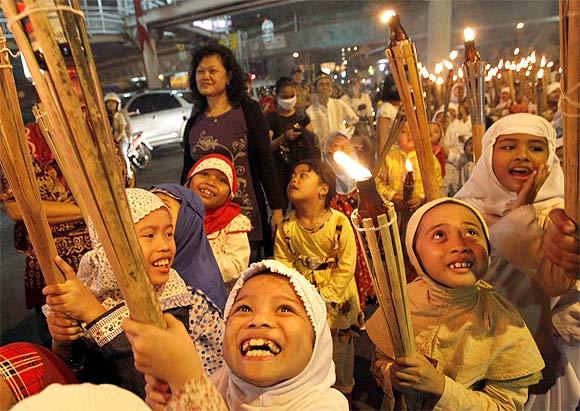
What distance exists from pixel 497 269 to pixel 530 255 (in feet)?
1.07

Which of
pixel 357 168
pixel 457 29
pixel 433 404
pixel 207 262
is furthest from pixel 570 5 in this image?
pixel 457 29

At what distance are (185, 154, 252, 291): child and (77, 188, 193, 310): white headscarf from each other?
0.78 meters

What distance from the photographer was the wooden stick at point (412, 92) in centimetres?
145

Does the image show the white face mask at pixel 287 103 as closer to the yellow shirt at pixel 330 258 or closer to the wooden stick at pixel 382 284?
the yellow shirt at pixel 330 258

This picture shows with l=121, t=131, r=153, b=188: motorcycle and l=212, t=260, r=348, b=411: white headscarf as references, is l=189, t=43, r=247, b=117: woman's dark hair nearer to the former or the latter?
l=212, t=260, r=348, b=411: white headscarf

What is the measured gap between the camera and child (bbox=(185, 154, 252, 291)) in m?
2.28

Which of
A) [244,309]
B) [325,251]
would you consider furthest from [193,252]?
[325,251]

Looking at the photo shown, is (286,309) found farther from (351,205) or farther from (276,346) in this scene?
(351,205)

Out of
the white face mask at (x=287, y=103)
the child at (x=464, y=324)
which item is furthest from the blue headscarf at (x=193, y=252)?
the white face mask at (x=287, y=103)

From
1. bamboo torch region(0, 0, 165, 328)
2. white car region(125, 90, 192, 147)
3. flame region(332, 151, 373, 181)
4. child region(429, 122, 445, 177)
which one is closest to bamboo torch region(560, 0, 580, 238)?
flame region(332, 151, 373, 181)

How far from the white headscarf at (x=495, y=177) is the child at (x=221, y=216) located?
3.70 ft

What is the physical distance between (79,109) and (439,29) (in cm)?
1279

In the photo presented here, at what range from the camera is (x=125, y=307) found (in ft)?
3.72

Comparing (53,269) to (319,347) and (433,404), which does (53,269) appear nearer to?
(319,347)
